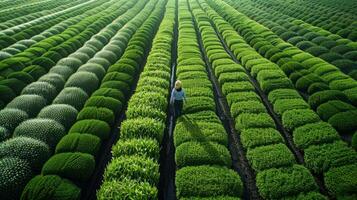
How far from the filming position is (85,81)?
18703mm

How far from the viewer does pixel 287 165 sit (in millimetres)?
11500

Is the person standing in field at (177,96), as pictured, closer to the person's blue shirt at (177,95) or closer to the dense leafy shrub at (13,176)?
the person's blue shirt at (177,95)

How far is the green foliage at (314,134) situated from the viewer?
12.8 metres

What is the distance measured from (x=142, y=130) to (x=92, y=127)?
2.55 m

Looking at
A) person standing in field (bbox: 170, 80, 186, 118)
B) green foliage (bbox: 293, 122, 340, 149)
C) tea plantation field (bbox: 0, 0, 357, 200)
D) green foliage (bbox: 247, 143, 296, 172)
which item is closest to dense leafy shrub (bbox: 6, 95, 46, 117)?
tea plantation field (bbox: 0, 0, 357, 200)

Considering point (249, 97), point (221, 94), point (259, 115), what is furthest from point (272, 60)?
point (259, 115)

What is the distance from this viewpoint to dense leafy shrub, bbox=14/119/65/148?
1284 cm

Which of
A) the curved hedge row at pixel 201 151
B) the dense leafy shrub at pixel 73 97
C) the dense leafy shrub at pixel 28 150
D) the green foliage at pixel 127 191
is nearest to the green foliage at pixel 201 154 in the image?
the curved hedge row at pixel 201 151

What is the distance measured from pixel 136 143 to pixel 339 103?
11539 millimetres

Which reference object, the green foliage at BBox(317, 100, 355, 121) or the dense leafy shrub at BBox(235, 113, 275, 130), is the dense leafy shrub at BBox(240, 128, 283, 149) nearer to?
the dense leafy shrub at BBox(235, 113, 275, 130)

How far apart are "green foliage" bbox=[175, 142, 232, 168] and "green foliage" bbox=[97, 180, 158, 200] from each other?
8.30ft

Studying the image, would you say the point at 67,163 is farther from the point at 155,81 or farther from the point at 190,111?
the point at 155,81

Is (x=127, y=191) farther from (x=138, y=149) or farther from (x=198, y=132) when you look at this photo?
(x=198, y=132)

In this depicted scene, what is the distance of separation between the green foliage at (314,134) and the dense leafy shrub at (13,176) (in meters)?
11.7
